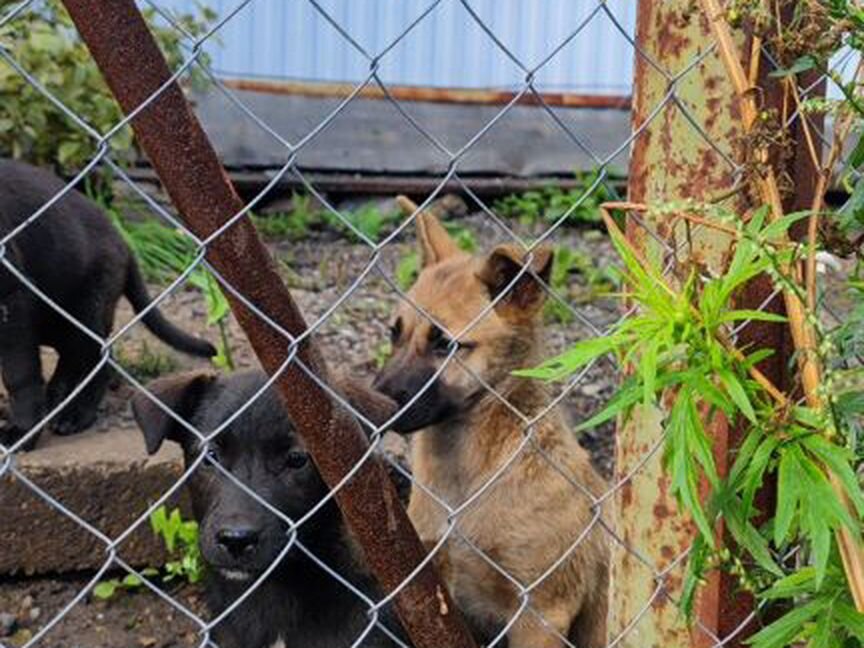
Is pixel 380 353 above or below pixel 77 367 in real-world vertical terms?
below

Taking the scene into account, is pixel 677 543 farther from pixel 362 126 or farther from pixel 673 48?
pixel 362 126

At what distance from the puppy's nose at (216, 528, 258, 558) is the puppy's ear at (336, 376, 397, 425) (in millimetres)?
369

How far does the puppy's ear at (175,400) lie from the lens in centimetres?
392

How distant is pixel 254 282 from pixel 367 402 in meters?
1.27

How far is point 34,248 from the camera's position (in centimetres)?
530

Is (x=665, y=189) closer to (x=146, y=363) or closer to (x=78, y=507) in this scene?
(x=78, y=507)

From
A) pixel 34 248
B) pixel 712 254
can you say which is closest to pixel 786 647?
pixel 712 254

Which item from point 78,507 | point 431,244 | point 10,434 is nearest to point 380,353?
point 431,244

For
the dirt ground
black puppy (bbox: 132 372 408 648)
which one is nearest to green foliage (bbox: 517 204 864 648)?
the dirt ground

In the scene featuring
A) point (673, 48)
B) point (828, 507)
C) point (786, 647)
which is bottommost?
point (786, 647)

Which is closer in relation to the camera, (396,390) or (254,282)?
(254,282)

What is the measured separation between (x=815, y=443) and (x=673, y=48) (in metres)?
0.89

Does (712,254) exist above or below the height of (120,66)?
below

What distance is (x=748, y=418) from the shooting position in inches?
102
